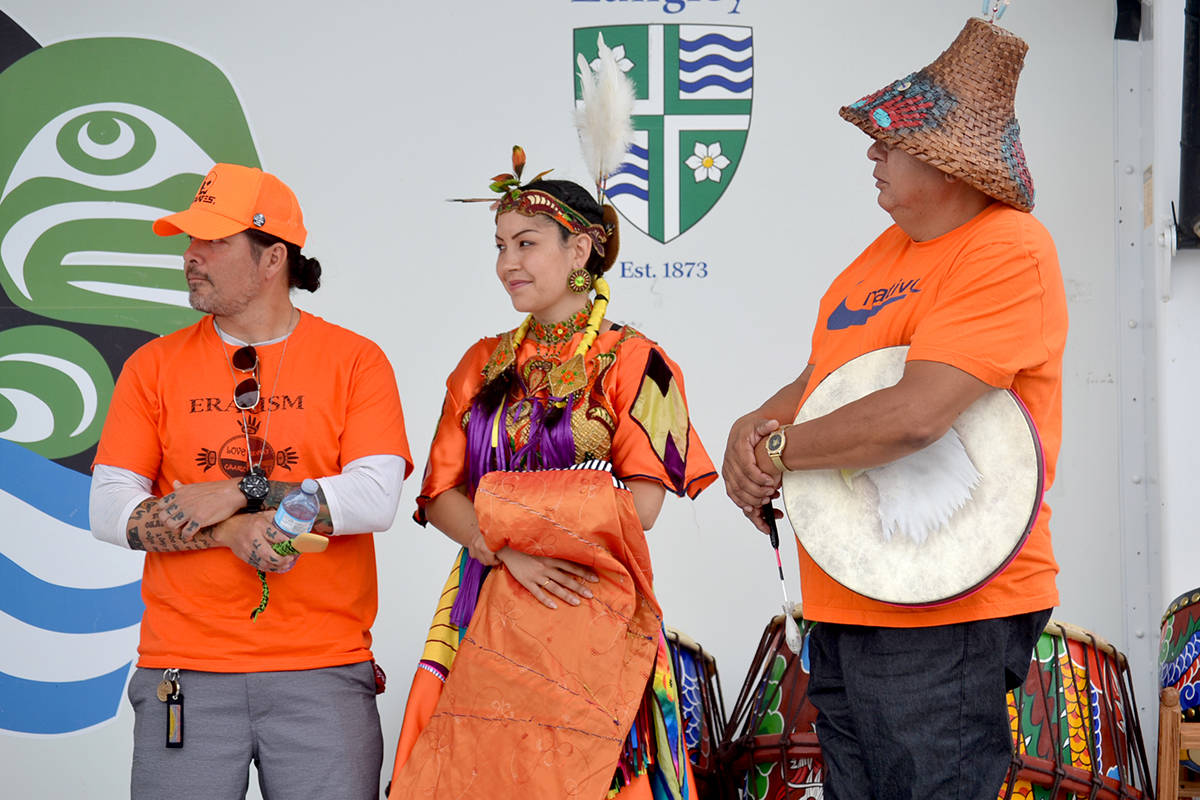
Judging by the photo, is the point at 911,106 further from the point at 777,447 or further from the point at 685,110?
the point at 685,110

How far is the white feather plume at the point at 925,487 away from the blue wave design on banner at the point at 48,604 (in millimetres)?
Answer: 2774

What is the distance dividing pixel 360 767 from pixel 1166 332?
8.71 ft

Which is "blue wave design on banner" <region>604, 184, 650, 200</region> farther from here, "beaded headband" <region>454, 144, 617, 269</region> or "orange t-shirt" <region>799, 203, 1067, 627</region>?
"orange t-shirt" <region>799, 203, 1067, 627</region>

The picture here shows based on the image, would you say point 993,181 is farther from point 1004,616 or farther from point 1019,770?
point 1019,770

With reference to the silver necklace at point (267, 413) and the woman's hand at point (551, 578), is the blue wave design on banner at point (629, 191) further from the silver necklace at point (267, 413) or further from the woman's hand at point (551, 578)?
the woman's hand at point (551, 578)

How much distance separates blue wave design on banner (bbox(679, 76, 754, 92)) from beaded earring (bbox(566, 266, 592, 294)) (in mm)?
1364

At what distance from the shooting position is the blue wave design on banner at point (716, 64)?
12.8 feet

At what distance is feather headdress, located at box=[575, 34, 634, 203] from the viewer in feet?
9.20

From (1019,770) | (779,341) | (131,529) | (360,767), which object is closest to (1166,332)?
(779,341)

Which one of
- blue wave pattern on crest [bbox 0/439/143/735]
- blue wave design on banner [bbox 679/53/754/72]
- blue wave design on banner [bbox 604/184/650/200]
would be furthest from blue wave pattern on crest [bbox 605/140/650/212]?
blue wave pattern on crest [bbox 0/439/143/735]

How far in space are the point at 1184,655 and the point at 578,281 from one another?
183 centimetres

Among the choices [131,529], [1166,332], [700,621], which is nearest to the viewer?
[131,529]

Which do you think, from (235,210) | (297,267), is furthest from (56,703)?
(235,210)

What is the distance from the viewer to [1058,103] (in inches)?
151
